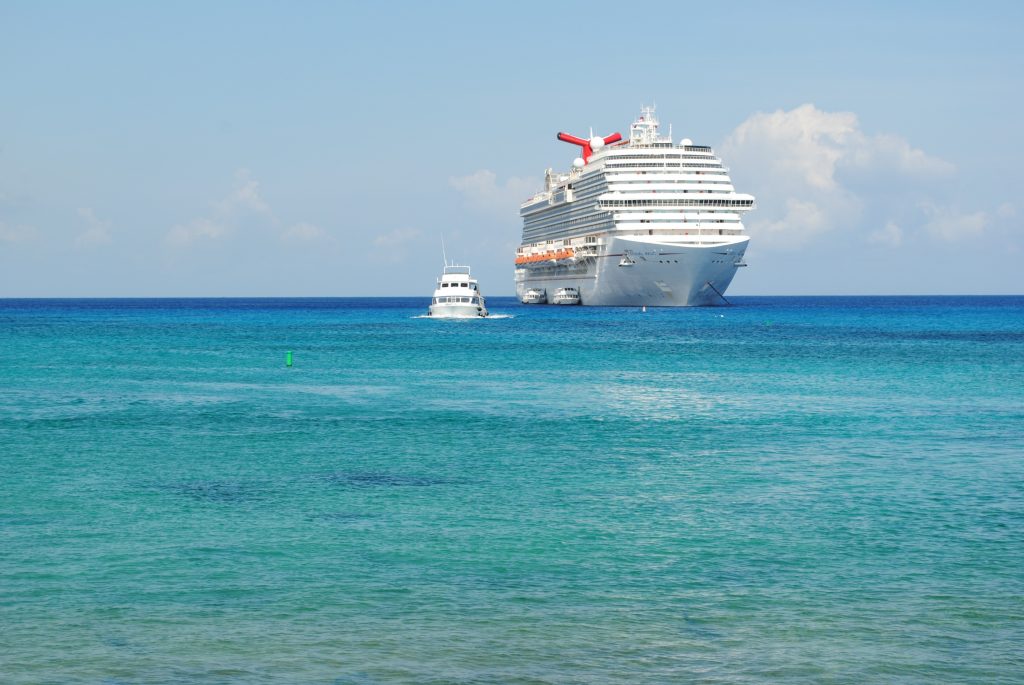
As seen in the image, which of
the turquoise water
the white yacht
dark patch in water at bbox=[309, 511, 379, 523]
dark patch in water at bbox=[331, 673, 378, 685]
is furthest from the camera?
the white yacht

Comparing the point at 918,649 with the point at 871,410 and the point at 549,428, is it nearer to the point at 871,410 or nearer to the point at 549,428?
the point at 549,428

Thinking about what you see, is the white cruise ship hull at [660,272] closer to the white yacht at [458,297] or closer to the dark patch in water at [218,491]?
the white yacht at [458,297]

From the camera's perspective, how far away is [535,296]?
17288 cm

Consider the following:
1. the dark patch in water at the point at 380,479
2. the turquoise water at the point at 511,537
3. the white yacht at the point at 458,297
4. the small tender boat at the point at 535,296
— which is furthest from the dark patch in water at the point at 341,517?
the small tender boat at the point at 535,296

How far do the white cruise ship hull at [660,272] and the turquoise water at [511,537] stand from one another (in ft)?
255

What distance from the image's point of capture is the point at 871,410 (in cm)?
3906

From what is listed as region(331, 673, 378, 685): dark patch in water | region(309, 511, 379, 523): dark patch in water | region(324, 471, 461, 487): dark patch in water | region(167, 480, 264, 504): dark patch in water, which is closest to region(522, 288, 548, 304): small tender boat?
region(324, 471, 461, 487): dark patch in water

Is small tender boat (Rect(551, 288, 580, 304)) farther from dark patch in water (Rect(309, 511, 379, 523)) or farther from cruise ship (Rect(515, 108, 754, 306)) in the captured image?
dark patch in water (Rect(309, 511, 379, 523))

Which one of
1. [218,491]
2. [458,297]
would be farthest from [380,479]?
[458,297]

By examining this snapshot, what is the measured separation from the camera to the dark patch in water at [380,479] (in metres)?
24.2

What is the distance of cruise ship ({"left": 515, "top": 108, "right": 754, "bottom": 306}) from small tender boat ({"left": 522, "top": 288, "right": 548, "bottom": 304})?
19.8 meters

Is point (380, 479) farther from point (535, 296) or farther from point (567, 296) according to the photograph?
point (535, 296)

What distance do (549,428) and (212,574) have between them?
18.5m

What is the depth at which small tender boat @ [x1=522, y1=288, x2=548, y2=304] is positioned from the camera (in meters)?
168
